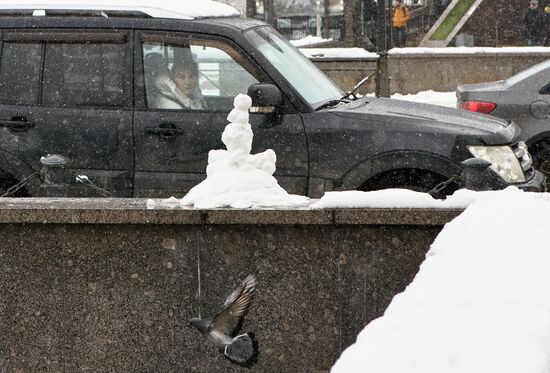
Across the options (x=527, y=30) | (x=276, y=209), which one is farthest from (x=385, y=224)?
(x=527, y=30)

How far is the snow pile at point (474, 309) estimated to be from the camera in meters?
4.11

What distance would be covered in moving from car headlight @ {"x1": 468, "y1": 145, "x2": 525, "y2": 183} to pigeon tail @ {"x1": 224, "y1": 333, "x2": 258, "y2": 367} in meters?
2.38

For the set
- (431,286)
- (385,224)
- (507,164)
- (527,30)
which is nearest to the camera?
(431,286)

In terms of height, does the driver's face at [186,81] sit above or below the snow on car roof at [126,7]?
below

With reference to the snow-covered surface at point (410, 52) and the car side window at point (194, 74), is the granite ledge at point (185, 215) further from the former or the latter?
the snow-covered surface at point (410, 52)

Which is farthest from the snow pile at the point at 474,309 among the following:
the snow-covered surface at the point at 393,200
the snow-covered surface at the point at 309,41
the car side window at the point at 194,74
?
the snow-covered surface at the point at 309,41

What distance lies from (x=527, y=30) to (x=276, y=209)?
1051 inches

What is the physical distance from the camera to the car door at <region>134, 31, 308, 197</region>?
831 cm

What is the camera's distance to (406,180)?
8.35 meters

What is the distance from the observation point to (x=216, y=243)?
6.93 metres

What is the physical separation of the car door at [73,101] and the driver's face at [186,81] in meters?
0.31

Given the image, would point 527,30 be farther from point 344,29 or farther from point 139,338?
point 139,338

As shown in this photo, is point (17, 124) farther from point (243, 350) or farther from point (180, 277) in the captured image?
point (243, 350)

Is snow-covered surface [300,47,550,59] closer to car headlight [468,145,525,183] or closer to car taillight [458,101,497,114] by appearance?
car taillight [458,101,497,114]
